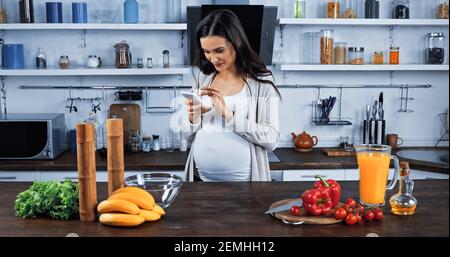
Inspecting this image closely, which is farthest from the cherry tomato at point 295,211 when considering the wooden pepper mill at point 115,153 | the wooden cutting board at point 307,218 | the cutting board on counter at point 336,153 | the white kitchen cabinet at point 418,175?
the cutting board on counter at point 336,153

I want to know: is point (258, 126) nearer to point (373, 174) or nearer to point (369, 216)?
point (373, 174)

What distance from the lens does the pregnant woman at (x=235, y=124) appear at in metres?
2.59

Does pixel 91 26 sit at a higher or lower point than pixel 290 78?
higher

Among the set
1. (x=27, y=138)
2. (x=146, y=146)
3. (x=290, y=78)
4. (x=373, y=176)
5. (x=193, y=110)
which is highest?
(x=290, y=78)

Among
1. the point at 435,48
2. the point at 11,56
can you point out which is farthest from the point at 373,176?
the point at 11,56

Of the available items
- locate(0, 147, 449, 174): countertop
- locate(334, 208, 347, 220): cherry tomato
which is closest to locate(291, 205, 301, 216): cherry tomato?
locate(334, 208, 347, 220): cherry tomato

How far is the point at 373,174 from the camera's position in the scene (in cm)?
188

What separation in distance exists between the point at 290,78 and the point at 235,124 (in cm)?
178

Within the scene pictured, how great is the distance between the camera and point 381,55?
4.14 metres

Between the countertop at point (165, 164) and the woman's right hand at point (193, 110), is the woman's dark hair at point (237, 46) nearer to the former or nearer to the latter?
the woman's right hand at point (193, 110)

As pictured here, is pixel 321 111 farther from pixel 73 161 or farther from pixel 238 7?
pixel 73 161

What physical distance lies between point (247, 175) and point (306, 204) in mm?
948

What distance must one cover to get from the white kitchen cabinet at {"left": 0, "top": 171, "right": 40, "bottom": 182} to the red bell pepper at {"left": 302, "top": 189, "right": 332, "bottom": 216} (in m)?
2.32

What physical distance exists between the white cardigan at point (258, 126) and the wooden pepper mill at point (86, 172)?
0.92 metres
